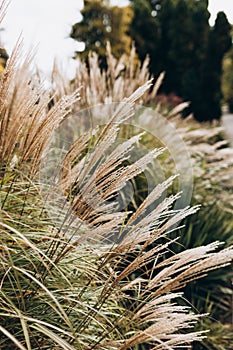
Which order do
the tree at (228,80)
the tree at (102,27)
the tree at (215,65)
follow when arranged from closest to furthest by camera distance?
the tree at (102,27), the tree at (215,65), the tree at (228,80)

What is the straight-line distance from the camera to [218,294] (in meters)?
3.66

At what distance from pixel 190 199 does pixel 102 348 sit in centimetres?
223

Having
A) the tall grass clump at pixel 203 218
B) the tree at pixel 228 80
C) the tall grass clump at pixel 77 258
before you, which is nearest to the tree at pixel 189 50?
the tall grass clump at pixel 203 218

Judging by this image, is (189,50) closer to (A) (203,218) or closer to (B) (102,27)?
(B) (102,27)

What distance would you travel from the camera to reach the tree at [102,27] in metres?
12.0

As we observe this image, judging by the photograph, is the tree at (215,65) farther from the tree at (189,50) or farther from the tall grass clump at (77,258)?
the tall grass clump at (77,258)

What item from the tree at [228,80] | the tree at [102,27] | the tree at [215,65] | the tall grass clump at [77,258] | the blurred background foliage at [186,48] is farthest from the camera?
the tree at [228,80]

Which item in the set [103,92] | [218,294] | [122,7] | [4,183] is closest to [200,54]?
[122,7]

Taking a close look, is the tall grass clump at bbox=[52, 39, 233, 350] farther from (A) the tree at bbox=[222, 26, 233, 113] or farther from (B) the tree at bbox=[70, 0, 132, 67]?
(A) the tree at bbox=[222, 26, 233, 113]

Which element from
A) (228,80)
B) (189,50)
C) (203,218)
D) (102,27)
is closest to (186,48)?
(189,50)

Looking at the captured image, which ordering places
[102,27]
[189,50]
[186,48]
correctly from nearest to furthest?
[102,27] < [186,48] < [189,50]

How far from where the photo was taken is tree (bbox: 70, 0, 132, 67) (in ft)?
39.4

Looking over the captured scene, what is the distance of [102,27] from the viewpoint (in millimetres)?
12141

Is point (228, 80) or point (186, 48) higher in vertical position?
point (186, 48)
